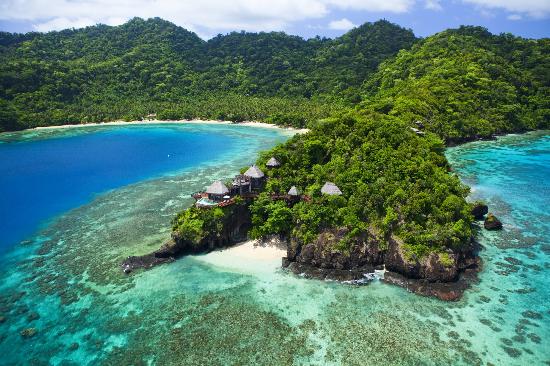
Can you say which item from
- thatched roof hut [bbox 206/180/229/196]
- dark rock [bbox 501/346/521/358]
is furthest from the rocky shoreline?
dark rock [bbox 501/346/521/358]

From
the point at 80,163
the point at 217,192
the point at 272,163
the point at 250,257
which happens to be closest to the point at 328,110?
the point at 80,163

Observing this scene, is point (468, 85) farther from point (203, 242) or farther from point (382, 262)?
point (203, 242)

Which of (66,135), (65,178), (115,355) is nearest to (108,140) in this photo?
(66,135)

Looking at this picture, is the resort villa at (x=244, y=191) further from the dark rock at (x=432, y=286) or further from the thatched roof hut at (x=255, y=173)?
the dark rock at (x=432, y=286)

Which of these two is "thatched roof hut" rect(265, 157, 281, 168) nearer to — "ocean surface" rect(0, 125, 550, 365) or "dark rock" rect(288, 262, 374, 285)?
"ocean surface" rect(0, 125, 550, 365)

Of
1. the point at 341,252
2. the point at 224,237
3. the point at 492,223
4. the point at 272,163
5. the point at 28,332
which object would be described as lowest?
the point at 28,332

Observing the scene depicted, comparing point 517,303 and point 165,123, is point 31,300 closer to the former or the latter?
point 517,303
